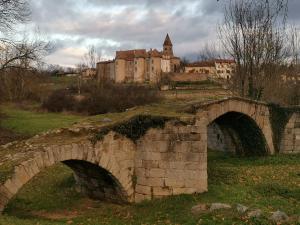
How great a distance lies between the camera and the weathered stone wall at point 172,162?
12.0 metres

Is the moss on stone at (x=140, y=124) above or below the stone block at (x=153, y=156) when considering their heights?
above

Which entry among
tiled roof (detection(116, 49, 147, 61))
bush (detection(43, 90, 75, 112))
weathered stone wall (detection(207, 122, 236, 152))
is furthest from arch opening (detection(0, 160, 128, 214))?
tiled roof (detection(116, 49, 147, 61))

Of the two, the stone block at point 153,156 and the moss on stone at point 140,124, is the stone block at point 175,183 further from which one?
the moss on stone at point 140,124

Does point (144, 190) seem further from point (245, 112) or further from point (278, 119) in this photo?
point (278, 119)

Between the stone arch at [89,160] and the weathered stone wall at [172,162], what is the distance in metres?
0.38

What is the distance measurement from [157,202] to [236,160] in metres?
8.15

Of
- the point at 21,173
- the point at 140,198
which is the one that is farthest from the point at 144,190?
the point at 21,173

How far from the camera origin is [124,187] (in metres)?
12.0

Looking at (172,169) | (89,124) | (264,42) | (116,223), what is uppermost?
(264,42)

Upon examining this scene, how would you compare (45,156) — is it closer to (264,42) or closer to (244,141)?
(244,141)

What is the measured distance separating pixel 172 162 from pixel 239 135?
9446 millimetres

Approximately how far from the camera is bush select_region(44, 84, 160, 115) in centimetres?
4156

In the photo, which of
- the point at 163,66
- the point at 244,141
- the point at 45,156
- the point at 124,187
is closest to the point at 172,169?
the point at 124,187

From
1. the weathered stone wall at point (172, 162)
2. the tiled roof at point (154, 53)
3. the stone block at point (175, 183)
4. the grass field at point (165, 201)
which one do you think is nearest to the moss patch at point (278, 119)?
the grass field at point (165, 201)
